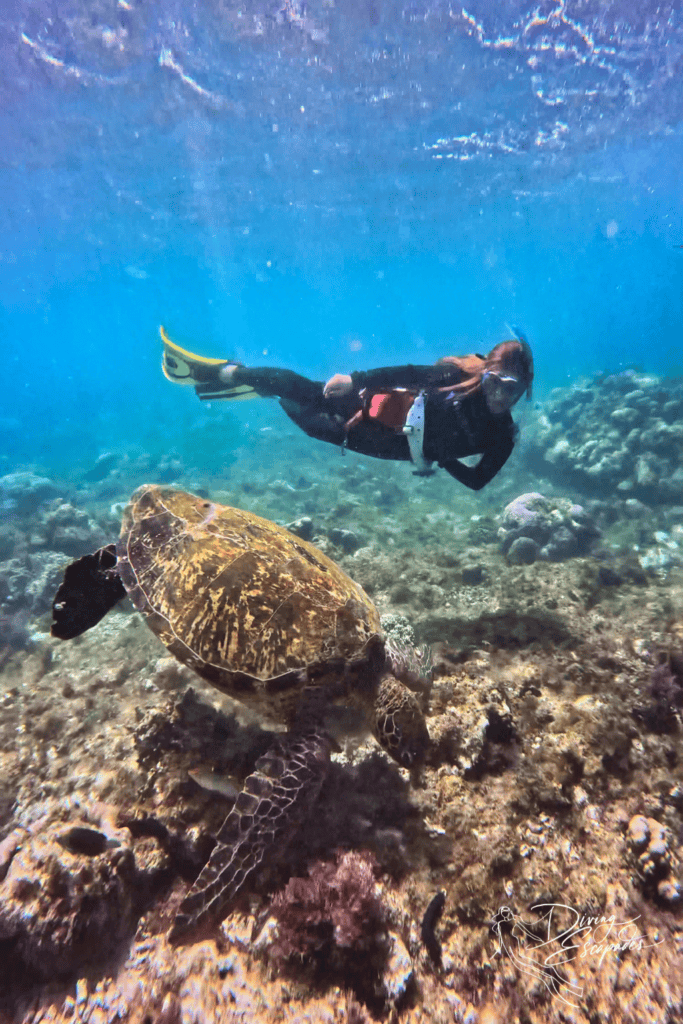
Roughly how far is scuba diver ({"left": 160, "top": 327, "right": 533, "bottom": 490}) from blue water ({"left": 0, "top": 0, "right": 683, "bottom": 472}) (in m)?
7.86

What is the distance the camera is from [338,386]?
513 cm

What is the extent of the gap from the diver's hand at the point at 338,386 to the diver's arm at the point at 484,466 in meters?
1.56

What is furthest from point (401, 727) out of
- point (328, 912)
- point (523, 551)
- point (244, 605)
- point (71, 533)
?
point (71, 533)

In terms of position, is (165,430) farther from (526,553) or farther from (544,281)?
(544,281)

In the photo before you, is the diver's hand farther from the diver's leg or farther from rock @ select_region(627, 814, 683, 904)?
rock @ select_region(627, 814, 683, 904)

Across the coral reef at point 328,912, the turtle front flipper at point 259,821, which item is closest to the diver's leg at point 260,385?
the turtle front flipper at point 259,821

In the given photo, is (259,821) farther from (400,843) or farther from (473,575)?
(473,575)

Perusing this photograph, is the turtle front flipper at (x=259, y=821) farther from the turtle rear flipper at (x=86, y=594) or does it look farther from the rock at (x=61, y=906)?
the turtle rear flipper at (x=86, y=594)

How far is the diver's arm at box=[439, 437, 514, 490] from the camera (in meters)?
4.49

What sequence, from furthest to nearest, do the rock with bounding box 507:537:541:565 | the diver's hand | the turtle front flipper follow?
the rock with bounding box 507:537:541:565 < the diver's hand < the turtle front flipper

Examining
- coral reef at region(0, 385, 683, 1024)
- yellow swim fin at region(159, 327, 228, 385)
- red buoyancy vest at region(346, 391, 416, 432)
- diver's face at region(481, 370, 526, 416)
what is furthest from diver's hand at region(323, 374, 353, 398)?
coral reef at region(0, 385, 683, 1024)

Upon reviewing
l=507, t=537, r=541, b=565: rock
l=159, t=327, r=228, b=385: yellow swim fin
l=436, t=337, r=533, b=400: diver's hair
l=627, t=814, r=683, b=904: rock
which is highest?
l=159, t=327, r=228, b=385: yellow swim fin

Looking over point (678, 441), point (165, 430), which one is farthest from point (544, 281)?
point (678, 441)

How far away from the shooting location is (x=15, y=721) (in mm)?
3963
